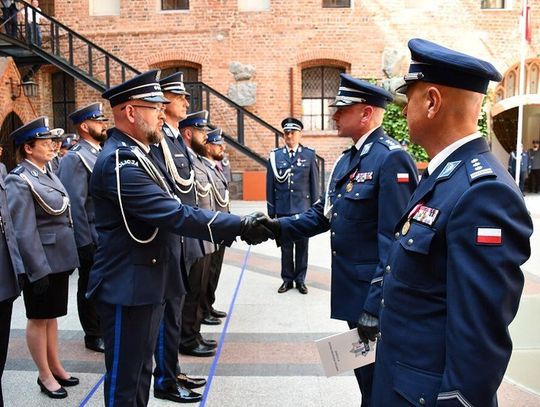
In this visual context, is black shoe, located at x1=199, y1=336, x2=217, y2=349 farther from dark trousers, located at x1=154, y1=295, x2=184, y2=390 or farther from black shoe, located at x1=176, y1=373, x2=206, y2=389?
dark trousers, located at x1=154, y1=295, x2=184, y2=390

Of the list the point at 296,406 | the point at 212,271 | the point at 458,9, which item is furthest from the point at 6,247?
the point at 458,9

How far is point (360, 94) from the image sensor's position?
121 inches

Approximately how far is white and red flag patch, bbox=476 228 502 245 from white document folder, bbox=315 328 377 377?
1.08 m

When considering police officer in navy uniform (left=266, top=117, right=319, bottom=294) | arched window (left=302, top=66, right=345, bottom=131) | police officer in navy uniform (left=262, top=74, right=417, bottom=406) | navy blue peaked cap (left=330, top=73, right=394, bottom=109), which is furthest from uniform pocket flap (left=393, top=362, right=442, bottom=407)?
arched window (left=302, top=66, right=345, bottom=131)

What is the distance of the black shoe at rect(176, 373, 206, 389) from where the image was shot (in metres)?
3.73

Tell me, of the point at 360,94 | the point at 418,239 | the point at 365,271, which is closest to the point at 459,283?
the point at 418,239

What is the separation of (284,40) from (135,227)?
43.9 feet

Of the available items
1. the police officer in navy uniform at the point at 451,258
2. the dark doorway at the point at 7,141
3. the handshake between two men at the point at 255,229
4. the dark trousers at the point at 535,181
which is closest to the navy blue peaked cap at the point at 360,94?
the handshake between two men at the point at 255,229

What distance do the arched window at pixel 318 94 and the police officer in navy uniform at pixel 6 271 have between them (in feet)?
42.4

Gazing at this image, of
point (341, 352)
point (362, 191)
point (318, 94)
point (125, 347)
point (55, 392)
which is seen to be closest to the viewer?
point (341, 352)

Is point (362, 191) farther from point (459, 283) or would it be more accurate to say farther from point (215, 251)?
point (215, 251)

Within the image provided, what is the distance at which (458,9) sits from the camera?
15.2 metres

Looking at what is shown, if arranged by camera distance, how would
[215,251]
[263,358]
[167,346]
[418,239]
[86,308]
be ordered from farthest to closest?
[215,251], [86,308], [263,358], [167,346], [418,239]

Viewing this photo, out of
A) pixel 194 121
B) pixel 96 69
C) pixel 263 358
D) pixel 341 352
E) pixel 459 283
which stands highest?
pixel 96 69
